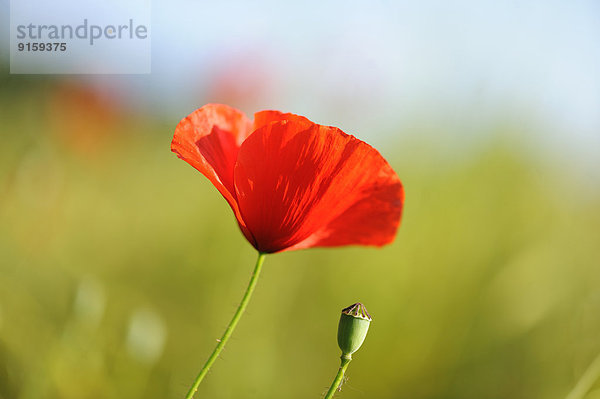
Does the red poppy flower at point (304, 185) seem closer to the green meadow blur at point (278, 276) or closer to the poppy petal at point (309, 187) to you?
the poppy petal at point (309, 187)

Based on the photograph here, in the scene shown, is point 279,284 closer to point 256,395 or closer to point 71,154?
point 256,395

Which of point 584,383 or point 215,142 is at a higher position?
point 215,142

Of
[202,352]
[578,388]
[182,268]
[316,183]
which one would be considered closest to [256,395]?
[202,352]

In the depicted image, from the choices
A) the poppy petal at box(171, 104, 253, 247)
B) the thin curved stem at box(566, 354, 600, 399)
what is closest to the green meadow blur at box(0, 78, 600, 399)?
the thin curved stem at box(566, 354, 600, 399)

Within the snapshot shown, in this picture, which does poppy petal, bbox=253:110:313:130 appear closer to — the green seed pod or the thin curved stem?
the green seed pod

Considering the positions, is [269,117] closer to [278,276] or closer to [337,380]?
[337,380]

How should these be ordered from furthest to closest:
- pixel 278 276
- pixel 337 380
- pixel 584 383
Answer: pixel 278 276 → pixel 584 383 → pixel 337 380

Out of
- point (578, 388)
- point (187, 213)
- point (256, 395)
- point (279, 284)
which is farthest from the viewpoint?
point (187, 213)

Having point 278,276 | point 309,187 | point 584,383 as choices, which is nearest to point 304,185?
point 309,187

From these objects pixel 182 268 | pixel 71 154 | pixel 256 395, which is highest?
pixel 71 154
